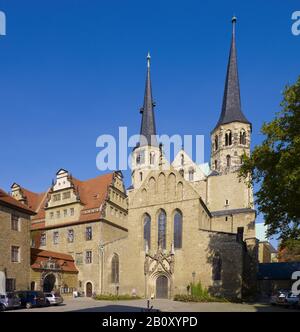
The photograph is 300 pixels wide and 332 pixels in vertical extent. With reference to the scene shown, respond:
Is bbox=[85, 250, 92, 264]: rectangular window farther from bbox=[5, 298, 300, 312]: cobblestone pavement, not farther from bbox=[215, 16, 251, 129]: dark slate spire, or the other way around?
bbox=[215, 16, 251, 129]: dark slate spire

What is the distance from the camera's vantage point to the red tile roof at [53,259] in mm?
35897

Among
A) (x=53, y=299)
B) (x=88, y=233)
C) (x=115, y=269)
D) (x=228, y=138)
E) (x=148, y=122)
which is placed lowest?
(x=53, y=299)

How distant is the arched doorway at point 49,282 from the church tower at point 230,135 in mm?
30026

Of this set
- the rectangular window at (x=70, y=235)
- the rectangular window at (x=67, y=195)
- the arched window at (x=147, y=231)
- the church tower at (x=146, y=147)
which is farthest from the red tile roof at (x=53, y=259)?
the church tower at (x=146, y=147)

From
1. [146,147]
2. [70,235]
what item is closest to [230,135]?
[146,147]

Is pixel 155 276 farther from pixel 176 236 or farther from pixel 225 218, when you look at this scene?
pixel 225 218

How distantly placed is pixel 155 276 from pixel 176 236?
4.74 metres

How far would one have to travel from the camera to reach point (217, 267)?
36.6m

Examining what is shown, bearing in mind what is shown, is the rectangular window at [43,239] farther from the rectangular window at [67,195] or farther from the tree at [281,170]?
the tree at [281,170]

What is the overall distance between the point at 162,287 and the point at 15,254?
1535 cm

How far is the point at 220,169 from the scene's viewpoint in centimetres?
5750

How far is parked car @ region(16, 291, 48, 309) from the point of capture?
87.9ft

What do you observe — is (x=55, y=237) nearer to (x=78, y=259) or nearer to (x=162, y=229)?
(x=78, y=259)

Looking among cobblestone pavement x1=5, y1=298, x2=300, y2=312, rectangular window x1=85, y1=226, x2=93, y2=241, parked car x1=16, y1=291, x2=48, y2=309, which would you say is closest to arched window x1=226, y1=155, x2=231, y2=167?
rectangular window x1=85, y1=226, x2=93, y2=241
